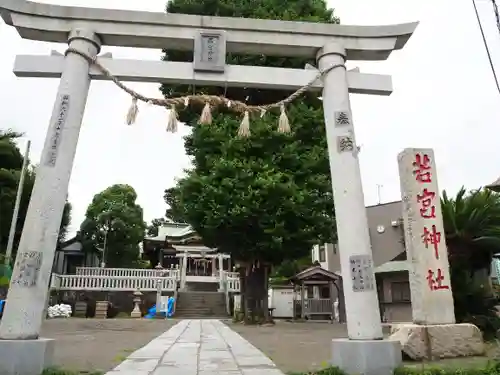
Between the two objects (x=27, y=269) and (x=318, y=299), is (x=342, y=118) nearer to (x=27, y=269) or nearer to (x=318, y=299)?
(x=27, y=269)

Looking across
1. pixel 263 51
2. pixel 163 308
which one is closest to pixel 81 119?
pixel 263 51

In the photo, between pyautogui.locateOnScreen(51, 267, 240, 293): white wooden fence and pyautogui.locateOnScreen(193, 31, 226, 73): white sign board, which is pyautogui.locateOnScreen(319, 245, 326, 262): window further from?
pyautogui.locateOnScreen(193, 31, 226, 73): white sign board

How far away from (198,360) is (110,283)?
55.8 feet

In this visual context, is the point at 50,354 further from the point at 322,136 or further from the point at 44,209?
the point at 322,136

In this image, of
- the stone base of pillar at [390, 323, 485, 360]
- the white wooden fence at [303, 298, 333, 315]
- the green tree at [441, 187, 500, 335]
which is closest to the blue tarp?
the white wooden fence at [303, 298, 333, 315]

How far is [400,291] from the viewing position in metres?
14.5

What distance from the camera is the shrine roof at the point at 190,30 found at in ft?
19.7

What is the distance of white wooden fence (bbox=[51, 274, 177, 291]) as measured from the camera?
21.2m

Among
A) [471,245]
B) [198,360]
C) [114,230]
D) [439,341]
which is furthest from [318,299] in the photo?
[114,230]

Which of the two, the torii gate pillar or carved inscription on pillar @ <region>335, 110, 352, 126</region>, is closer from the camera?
the torii gate pillar

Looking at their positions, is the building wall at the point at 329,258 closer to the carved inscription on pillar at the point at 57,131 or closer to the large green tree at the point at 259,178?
the large green tree at the point at 259,178

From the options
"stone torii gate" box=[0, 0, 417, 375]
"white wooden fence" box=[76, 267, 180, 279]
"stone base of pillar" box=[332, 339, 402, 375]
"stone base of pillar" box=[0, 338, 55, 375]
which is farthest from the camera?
"white wooden fence" box=[76, 267, 180, 279]

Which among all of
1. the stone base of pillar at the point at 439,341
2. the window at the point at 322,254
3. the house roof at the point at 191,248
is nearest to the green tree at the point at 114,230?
the house roof at the point at 191,248

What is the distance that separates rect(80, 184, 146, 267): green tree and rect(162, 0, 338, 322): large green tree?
49.2ft
